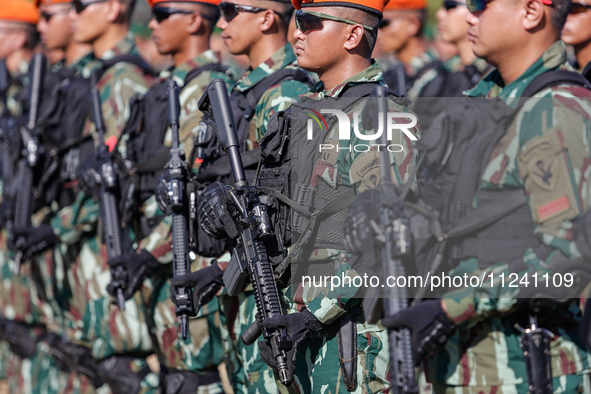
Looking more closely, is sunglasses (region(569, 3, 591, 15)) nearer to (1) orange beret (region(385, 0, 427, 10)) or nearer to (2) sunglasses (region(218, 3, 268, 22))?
(2) sunglasses (region(218, 3, 268, 22))

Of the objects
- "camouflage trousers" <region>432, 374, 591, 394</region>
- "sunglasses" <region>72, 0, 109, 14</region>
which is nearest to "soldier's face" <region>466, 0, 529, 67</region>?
"camouflage trousers" <region>432, 374, 591, 394</region>

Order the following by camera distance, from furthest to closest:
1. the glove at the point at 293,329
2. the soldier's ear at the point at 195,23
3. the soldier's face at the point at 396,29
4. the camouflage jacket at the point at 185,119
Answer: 1. the soldier's face at the point at 396,29
2. the soldier's ear at the point at 195,23
3. the camouflage jacket at the point at 185,119
4. the glove at the point at 293,329

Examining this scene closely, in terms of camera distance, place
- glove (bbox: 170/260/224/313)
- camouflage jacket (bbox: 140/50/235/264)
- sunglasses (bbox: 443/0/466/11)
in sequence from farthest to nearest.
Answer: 1. sunglasses (bbox: 443/0/466/11)
2. camouflage jacket (bbox: 140/50/235/264)
3. glove (bbox: 170/260/224/313)

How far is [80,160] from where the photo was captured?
20.0 feet

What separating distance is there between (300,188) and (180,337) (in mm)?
1881

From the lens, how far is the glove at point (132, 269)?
15.2 ft

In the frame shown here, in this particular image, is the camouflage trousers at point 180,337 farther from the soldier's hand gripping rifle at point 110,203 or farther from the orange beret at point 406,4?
the orange beret at point 406,4

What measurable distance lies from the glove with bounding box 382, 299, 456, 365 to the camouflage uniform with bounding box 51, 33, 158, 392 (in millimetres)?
3116

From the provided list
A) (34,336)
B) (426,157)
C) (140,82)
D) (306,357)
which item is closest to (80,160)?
(140,82)

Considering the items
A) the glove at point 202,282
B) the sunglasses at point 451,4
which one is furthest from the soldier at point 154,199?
Answer: the sunglasses at point 451,4

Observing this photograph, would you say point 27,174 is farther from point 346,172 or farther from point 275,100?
point 346,172

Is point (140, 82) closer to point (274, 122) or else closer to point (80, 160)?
point (80, 160)

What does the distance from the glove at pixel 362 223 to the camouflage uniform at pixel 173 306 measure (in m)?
1.83

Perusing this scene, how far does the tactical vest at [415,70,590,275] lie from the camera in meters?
2.81
